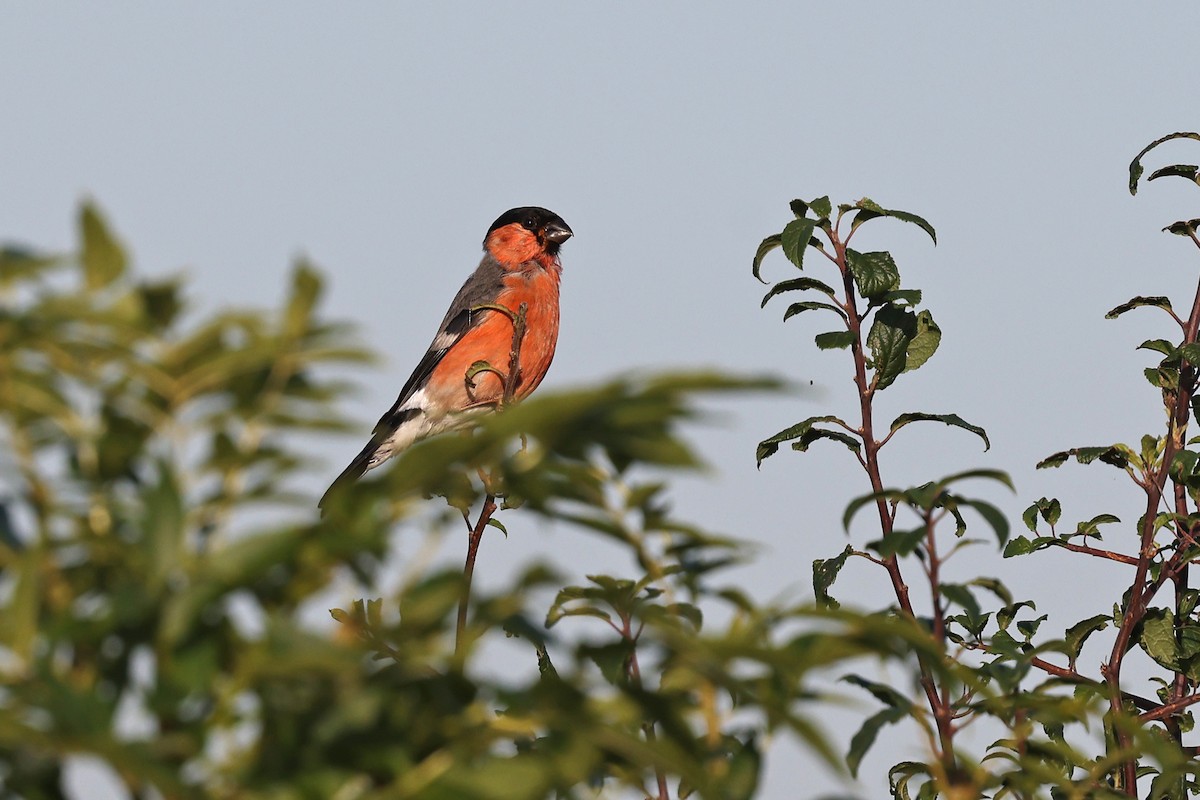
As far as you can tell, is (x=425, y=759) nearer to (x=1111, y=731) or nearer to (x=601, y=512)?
(x=601, y=512)

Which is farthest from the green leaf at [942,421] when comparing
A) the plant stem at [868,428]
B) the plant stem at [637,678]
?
the plant stem at [637,678]

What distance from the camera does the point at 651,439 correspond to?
0.95m

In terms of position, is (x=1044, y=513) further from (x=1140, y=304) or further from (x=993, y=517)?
(x=993, y=517)

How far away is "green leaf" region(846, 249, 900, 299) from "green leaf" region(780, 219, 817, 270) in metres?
0.14

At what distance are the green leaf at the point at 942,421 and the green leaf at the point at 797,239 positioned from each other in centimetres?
41

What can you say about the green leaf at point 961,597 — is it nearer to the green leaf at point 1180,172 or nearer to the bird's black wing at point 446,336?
the green leaf at point 1180,172

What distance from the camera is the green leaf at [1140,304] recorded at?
139 inches

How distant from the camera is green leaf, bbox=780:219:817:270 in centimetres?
303

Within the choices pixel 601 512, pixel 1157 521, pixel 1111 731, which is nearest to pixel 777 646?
pixel 601 512

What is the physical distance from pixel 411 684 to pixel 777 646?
0.92ft

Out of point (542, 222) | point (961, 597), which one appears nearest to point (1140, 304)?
point (961, 597)

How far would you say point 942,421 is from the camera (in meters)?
3.23

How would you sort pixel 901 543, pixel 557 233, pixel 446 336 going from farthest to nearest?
pixel 557 233 < pixel 446 336 < pixel 901 543

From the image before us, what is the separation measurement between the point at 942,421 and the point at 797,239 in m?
0.56
